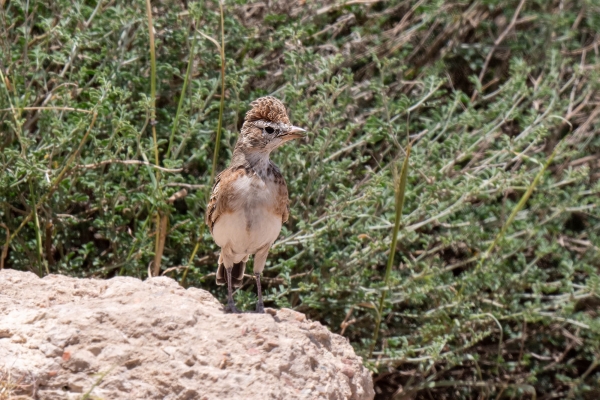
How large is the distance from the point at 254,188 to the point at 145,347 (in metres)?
1.45

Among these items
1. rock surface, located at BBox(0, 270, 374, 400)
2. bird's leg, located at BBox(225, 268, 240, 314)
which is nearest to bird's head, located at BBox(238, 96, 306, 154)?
bird's leg, located at BBox(225, 268, 240, 314)

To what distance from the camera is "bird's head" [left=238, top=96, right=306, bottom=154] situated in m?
5.05

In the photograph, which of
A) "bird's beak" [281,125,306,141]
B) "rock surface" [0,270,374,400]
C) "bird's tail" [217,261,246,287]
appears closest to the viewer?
"rock surface" [0,270,374,400]

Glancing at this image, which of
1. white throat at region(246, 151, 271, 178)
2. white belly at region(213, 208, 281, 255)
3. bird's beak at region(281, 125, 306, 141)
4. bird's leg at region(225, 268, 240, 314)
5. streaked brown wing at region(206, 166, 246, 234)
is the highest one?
bird's beak at region(281, 125, 306, 141)

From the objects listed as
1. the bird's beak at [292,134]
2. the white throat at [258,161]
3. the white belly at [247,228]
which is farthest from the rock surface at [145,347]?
the bird's beak at [292,134]

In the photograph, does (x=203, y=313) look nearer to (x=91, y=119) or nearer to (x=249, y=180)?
(x=249, y=180)

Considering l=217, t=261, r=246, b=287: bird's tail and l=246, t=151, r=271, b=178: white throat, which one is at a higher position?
l=246, t=151, r=271, b=178: white throat

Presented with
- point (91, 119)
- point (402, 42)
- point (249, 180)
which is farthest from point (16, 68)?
point (402, 42)

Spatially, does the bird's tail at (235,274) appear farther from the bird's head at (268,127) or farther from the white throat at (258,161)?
the bird's head at (268,127)

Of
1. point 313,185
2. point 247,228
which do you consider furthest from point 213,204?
point 313,185

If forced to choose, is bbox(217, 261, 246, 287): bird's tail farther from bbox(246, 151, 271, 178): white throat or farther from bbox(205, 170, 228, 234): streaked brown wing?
bbox(246, 151, 271, 178): white throat

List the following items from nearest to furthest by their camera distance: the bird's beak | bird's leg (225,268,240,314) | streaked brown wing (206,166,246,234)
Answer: bird's leg (225,268,240,314) < the bird's beak < streaked brown wing (206,166,246,234)

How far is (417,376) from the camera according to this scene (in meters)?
6.48

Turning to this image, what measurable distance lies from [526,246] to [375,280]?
111 cm
